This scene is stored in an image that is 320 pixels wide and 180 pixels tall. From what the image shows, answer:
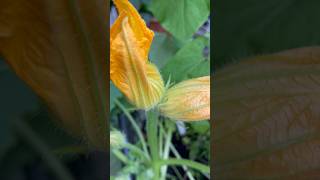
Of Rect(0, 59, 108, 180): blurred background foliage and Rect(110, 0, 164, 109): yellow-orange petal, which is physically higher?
Rect(110, 0, 164, 109): yellow-orange petal

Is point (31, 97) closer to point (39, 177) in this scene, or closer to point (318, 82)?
point (39, 177)

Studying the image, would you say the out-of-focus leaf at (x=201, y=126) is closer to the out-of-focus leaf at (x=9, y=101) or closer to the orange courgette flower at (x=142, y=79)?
the orange courgette flower at (x=142, y=79)

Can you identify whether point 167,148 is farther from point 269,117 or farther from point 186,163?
point 269,117

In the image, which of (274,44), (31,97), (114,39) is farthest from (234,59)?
(31,97)

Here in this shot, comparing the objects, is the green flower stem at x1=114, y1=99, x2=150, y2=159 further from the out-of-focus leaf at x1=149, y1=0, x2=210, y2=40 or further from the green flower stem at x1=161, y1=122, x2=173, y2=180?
the out-of-focus leaf at x1=149, y1=0, x2=210, y2=40

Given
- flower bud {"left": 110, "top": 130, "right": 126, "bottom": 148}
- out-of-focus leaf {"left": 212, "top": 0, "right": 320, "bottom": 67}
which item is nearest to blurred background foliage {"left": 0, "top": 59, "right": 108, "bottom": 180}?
flower bud {"left": 110, "top": 130, "right": 126, "bottom": 148}

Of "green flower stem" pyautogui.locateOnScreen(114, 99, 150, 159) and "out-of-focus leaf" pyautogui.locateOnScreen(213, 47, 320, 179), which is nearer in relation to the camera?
"out-of-focus leaf" pyautogui.locateOnScreen(213, 47, 320, 179)
